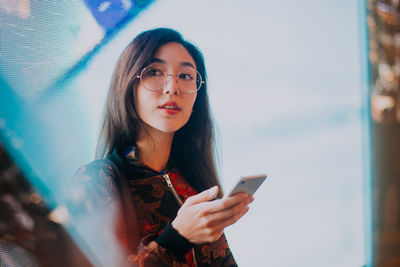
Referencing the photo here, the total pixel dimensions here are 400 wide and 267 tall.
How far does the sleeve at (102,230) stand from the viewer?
71 cm

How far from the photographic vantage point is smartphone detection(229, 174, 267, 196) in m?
0.69

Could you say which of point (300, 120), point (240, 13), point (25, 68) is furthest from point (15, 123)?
point (300, 120)

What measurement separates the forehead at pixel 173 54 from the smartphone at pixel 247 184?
325 mm

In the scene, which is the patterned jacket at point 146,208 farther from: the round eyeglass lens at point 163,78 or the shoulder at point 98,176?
the round eyeglass lens at point 163,78

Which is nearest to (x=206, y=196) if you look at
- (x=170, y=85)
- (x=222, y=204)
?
(x=222, y=204)

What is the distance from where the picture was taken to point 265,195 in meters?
1.15

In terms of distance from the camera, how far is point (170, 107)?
2.64ft

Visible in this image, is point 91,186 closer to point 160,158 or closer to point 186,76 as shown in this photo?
point 160,158

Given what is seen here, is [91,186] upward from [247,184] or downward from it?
upward

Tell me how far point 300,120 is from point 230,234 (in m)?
0.60

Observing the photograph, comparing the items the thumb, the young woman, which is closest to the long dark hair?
the young woman

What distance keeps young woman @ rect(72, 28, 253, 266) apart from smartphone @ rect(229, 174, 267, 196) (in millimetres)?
12

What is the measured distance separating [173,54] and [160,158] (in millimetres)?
256

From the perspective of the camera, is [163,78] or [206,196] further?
[163,78]
